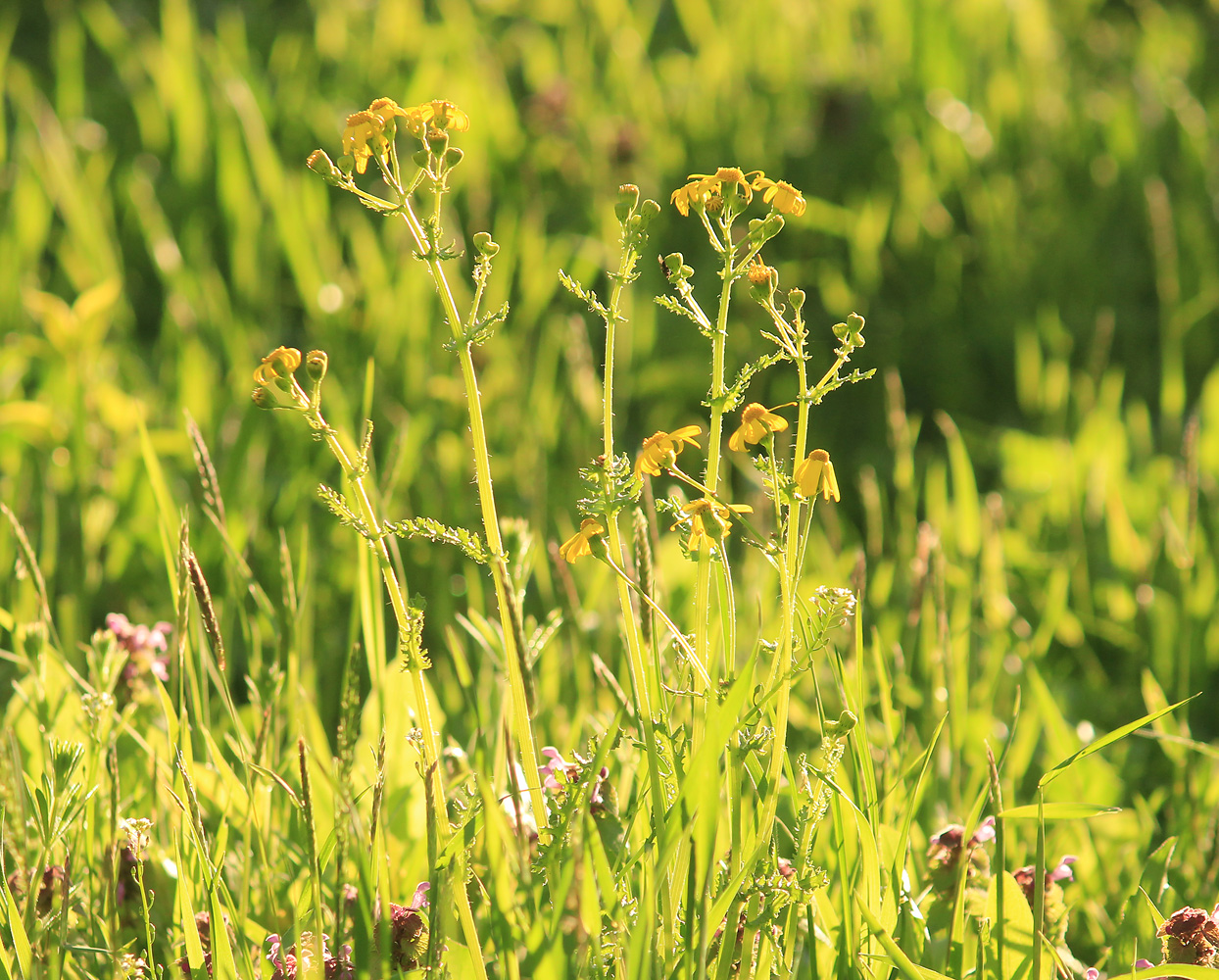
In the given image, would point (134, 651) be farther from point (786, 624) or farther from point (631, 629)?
point (786, 624)

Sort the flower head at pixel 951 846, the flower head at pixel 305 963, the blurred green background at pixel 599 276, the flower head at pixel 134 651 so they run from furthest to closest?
the blurred green background at pixel 599 276 → the flower head at pixel 134 651 → the flower head at pixel 951 846 → the flower head at pixel 305 963

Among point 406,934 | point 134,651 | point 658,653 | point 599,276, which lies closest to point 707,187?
point 658,653

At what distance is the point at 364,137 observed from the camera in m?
0.83

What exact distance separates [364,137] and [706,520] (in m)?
0.38

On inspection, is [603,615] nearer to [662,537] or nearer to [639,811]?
[662,537]

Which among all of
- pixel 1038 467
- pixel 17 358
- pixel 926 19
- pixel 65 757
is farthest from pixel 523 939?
pixel 926 19

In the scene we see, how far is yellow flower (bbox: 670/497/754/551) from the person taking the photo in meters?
0.82

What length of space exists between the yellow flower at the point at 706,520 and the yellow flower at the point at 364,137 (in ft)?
1.14

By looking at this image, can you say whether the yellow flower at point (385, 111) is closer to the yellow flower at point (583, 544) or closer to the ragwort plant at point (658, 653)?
the ragwort plant at point (658, 653)

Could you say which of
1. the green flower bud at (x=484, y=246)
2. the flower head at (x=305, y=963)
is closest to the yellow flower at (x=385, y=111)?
the green flower bud at (x=484, y=246)

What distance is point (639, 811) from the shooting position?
1.01m

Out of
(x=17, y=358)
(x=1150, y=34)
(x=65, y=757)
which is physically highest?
(x=1150, y=34)

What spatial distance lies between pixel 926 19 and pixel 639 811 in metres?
3.38

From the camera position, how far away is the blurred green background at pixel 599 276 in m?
1.97
